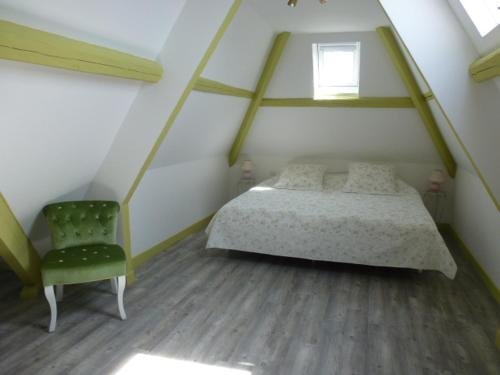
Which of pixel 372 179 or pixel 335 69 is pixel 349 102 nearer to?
pixel 335 69

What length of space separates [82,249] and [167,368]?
1.15 m

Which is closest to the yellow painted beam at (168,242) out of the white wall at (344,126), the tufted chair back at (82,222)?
the tufted chair back at (82,222)

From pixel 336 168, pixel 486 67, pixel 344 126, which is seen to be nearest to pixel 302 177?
pixel 336 168

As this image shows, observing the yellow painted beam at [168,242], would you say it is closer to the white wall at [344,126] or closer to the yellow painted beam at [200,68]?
the yellow painted beam at [200,68]

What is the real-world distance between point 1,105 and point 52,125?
419 mm

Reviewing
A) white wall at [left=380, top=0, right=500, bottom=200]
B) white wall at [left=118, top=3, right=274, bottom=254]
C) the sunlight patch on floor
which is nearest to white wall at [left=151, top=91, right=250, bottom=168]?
white wall at [left=118, top=3, right=274, bottom=254]

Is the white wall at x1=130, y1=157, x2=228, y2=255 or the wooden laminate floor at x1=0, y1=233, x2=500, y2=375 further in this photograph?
the white wall at x1=130, y1=157, x2=228, y2=255

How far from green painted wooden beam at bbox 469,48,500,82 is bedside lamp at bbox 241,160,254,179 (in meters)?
3.61

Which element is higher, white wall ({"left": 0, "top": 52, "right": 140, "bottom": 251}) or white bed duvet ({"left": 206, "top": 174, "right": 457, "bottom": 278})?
white wall ({"left": 0, "top": 52, "right": 140, "bottom": 251})

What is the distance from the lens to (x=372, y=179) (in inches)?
196

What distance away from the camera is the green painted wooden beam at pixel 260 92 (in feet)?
15.5

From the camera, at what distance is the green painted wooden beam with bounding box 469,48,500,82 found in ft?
6.34

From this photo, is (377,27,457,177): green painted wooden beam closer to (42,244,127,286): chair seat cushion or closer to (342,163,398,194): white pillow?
(342,163,398,194): white pillow

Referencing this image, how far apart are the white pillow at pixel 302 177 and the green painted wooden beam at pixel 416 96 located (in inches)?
52.6
